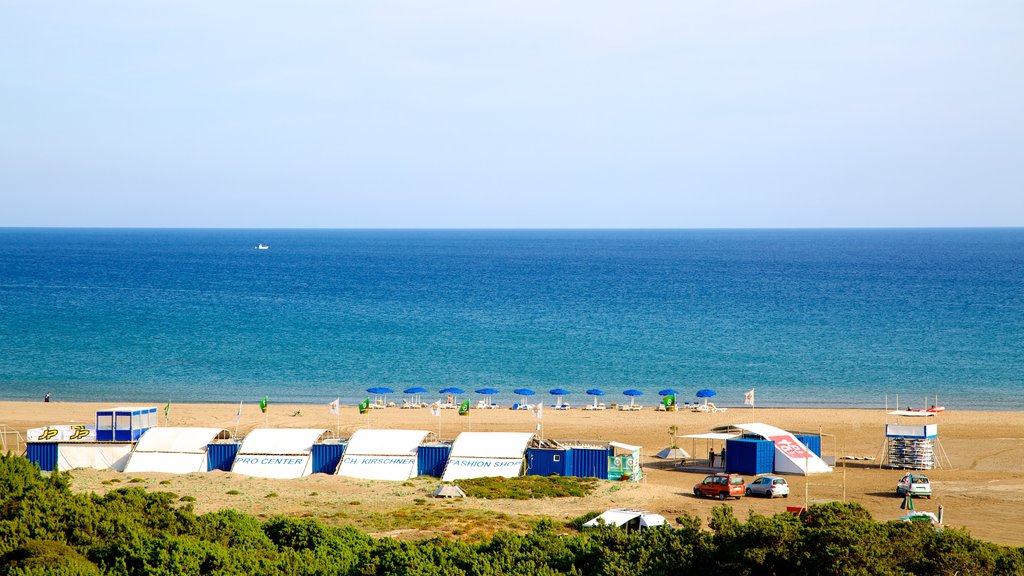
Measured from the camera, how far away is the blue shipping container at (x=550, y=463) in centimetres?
3706

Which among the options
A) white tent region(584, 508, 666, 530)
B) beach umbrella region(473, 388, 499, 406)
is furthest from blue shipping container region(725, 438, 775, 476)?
beach umbrella region(473, 388, 499, 406)

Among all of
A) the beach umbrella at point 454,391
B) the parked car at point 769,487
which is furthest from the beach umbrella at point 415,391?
the parked car at point 769,487

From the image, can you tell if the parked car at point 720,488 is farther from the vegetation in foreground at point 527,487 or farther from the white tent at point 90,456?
the white tent at point 90,456

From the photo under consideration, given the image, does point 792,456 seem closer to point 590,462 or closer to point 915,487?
point 915,487

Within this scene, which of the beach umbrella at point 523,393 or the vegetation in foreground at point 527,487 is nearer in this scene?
the vegetation in foreground at point 527,487

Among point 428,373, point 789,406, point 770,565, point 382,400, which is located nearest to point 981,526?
point 770,565

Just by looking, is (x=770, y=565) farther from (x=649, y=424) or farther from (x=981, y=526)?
(x=649, y=424)

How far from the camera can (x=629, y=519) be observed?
27.2m

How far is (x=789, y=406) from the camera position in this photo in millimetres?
59156

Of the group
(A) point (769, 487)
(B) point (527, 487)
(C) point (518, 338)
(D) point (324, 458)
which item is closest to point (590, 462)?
(B) point (527, 487)

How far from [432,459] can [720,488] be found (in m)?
10.8

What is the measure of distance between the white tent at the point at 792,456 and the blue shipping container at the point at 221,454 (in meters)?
20.5

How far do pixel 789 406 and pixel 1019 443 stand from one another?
15590 millimetres

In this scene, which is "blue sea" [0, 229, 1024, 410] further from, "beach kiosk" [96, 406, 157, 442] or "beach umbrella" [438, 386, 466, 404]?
"beach kiosk" [96, 406, 157, 442]
